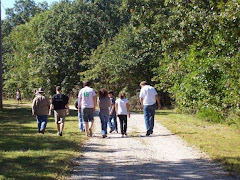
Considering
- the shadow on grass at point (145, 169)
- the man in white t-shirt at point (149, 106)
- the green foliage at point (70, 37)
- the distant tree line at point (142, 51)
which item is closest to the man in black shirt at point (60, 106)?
the man in white t-shirt at point (149, 106)

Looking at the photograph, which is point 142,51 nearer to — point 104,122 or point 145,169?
point 104,122

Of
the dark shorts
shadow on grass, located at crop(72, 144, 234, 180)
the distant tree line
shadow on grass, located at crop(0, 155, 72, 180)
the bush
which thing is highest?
the distant tree line

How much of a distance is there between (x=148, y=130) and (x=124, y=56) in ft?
72.2

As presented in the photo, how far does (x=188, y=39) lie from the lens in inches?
635

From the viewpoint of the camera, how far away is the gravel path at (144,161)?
23.3 ft

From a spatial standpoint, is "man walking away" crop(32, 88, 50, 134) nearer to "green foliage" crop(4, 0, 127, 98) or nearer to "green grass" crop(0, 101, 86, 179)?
"green grass" crop(0, 101, 86, 179)

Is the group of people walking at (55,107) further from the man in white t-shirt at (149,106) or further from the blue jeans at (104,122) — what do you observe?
the man in white t-shirt at (149,106)

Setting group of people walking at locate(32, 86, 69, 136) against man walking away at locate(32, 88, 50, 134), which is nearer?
group of people walking at locate(32, 86, 69, 136)

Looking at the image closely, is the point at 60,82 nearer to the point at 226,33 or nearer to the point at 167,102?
the point at 167,102

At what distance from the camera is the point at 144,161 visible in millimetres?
8297

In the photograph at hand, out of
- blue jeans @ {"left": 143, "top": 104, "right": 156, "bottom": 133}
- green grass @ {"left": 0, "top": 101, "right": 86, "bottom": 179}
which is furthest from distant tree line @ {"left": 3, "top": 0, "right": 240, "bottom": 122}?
green grass @ {"left": 0, "top": 101, "right": 86, "bottom": 179}

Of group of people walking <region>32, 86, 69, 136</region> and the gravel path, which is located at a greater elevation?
group of people walking <region>32, 86, 69, 136</region>

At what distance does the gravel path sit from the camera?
7094 millimetres

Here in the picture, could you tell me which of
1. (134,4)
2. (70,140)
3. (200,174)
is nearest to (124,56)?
(134,4)
